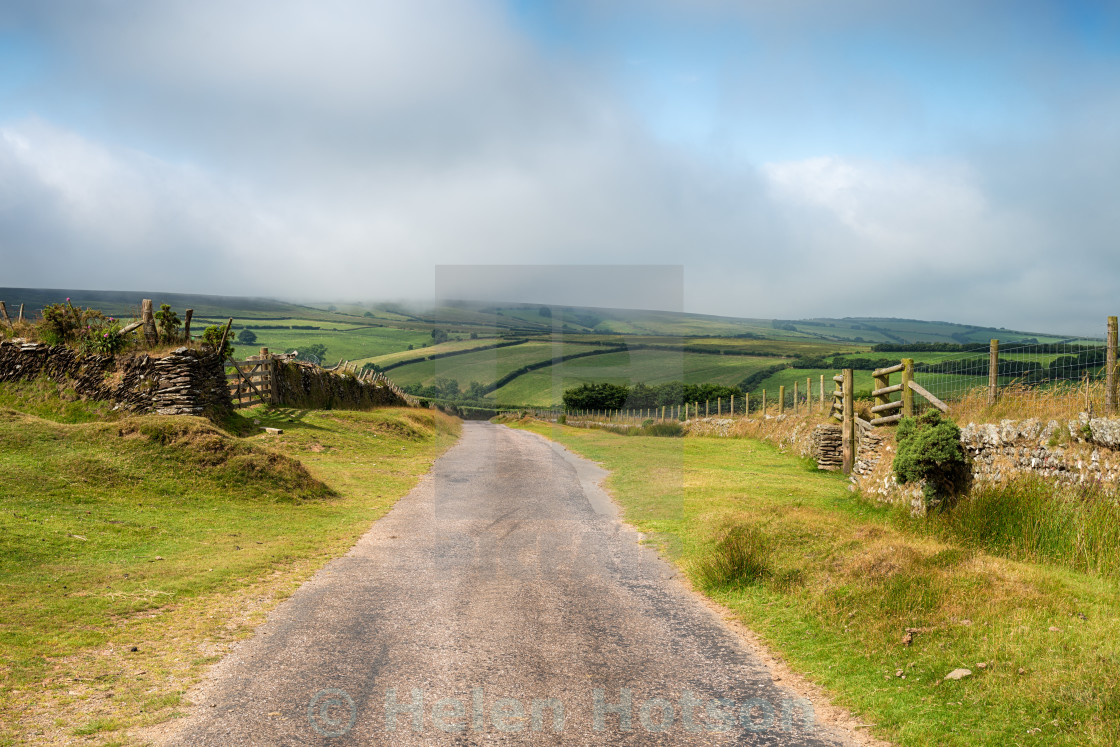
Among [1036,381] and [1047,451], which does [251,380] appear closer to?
[1036,381]

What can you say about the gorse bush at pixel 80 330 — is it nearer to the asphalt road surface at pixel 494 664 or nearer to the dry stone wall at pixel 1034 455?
the asphalt road surface at pixel 494 664

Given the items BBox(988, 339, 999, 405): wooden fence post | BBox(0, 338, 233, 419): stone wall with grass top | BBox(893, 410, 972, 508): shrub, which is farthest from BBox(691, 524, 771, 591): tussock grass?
BBox(0, 338, 233, 419): stone wall with grass top

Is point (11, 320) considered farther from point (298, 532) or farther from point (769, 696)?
point (769, 696)

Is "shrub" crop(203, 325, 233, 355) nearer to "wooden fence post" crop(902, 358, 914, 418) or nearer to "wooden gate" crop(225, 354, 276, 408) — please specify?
"wooden gate" crop(225, 354, 276, 408)

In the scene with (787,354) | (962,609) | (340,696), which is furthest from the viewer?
(787,354)

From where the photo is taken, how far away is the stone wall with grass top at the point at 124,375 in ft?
73.3

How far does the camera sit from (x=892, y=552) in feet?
27.9

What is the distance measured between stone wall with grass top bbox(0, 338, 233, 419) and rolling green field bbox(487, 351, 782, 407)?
18.0m

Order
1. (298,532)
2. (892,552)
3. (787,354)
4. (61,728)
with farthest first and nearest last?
(787,354) < (298,532) < (892,552) < (61,728)

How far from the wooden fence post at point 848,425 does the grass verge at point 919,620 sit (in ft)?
26.8

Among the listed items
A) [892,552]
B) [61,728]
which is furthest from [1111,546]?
[61,728]

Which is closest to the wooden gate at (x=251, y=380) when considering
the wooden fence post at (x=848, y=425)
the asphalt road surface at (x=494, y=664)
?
the asphalt road surface at (x=494, y=664)

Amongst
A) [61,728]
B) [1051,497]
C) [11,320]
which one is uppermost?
[11,320]

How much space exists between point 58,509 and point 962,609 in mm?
13282
